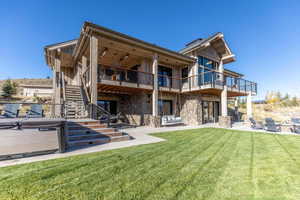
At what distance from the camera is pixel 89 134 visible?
5.50m

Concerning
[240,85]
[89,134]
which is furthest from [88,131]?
[240,85]

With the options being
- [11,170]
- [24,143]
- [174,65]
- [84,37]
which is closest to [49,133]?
[24,143]

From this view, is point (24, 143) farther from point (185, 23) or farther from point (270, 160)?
point (185, 23)

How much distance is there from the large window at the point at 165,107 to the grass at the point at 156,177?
27.7ft

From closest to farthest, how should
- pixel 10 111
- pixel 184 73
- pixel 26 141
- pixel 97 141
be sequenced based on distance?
1. pixel 26 141
2. pixel 97 141
3. pixel 10 111
4. pixel 184 73

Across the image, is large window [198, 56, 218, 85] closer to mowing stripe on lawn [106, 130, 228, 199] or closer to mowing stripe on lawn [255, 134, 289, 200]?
mowing stripe on lawn [255, 134, 289, 200]

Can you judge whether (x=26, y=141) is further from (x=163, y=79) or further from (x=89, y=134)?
(x=163, y=79)

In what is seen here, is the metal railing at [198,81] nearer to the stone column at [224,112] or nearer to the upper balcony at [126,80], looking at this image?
the stone column at [224,112]

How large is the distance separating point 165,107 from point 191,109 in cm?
248

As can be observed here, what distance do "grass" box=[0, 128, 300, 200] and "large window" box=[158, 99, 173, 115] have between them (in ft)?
27.7

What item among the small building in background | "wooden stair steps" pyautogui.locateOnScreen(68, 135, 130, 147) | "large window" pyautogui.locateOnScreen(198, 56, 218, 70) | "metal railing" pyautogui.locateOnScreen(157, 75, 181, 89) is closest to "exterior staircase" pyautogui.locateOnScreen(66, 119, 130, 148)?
"wooden stair steps" pyautogui.locateOnScreen(68, 135, 130, 147)

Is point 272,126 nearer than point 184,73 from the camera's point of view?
Yes

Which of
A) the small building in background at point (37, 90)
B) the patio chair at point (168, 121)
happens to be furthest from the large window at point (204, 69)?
the small building in background at point (37, 90)

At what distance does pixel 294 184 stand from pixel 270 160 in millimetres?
1342
